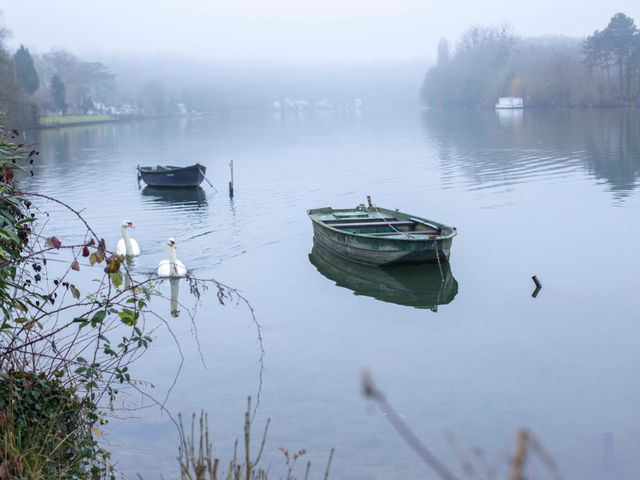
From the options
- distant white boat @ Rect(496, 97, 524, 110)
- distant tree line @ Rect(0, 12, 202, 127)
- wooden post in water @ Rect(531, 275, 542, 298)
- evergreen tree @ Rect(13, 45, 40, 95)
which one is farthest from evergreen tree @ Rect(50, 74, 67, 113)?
wooden post in water @ Rect(531, 275, 542, 298)

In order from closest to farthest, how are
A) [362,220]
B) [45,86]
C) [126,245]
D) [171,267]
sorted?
[171,267] < [126,245] < [362,220] < [45,86]

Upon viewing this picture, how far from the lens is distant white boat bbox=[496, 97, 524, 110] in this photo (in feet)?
472

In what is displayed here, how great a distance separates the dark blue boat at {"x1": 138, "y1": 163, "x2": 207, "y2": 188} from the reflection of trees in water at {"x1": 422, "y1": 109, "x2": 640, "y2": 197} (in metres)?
14.7

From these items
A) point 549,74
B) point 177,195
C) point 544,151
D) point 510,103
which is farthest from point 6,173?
point 510,103

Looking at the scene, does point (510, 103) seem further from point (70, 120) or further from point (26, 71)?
point (26, 71)

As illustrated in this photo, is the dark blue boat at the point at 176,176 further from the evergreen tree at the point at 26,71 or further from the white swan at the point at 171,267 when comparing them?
the evergreen tree at the point at 26,71

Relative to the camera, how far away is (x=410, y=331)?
16594 millimetres

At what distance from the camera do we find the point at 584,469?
1051 cm

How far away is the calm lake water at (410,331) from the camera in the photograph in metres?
11.5

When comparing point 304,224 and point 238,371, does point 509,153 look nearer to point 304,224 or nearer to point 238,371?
point 304,224

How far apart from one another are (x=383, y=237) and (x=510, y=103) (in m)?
133

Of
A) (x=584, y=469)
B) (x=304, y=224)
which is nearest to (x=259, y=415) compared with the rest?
(x=584, y=469)

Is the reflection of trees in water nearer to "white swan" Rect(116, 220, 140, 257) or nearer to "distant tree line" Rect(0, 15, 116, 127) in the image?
"white swan" Rect(116, 220, 140, 257)

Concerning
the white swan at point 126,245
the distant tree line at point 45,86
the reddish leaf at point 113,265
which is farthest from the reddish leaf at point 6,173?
the distant tree line at point 45,86
